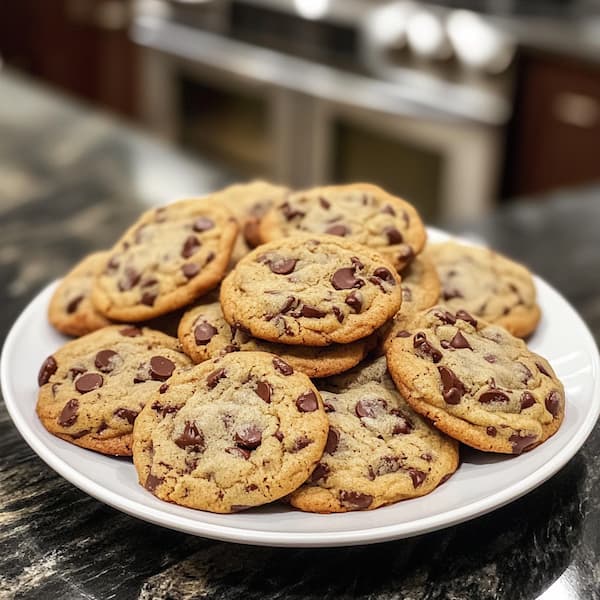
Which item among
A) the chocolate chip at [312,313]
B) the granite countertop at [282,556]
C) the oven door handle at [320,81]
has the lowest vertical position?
the oven door handle at [320,81]

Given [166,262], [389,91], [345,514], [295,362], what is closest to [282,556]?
[345,514]

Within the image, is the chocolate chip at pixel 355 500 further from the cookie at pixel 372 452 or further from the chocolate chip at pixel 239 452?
the chocolate chip at pixel 239 452

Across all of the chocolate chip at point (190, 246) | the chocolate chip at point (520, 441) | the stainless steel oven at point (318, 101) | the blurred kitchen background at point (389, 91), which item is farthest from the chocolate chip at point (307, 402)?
the stainless steel oven at point (318, 101)

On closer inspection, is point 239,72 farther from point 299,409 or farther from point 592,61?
point 299,409

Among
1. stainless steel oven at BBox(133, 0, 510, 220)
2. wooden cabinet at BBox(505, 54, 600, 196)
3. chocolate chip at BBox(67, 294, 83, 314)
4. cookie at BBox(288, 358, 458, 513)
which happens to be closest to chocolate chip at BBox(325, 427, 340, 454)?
cookie at BBox(288, 358, 458, 513)

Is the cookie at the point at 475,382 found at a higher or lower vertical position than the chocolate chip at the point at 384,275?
lower

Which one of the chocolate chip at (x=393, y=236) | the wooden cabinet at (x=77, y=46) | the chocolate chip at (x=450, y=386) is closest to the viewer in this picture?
the chocolate chip at (x=450, y=386)

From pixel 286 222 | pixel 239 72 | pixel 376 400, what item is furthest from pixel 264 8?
pixel 376 400

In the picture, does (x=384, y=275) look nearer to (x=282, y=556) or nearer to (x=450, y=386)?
(x=450, y=386)

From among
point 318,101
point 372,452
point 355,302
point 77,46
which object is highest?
point 355,302
